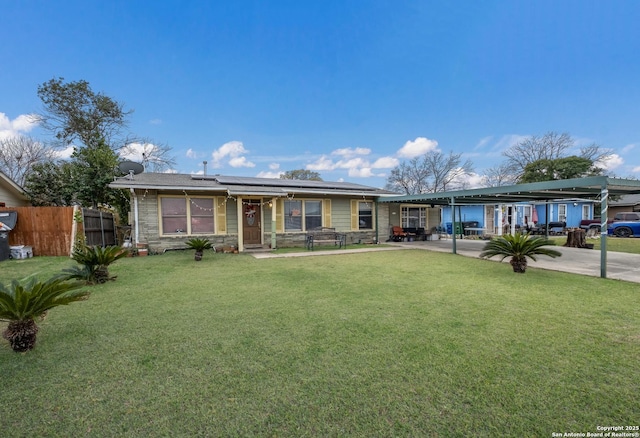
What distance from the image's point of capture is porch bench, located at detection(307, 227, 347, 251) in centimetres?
1123

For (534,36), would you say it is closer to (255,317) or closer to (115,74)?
(255,317)

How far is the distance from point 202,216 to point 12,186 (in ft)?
31.0

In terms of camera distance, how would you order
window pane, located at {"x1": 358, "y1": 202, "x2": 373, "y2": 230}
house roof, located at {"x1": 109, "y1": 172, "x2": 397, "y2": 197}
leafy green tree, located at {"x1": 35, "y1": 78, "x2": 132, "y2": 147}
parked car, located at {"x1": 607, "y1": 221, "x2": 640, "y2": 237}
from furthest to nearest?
leafy green tree, located at {"x1": 35, "y1": 78, "x2": 132, "y2": 147}
parked car, located at {"x1": 607, "y1": 221, "x2": 640, "y2": 237}
window pane, located at {"x1": 358, "y1": 202, "x2": 373, "y2": 230}
house roof, located at {"x1": 109, "y1": 172, "x2": 397, "y2": 197}

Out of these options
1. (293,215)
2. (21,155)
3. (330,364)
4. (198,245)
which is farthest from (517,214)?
(21,155)

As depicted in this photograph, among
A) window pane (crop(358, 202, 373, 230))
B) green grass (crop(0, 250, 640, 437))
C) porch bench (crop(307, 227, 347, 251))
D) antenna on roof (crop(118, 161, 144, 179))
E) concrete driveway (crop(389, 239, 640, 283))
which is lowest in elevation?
concrete driveway (crop(389, 239, 640, 283))

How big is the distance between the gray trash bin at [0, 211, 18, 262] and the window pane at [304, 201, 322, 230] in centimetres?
981

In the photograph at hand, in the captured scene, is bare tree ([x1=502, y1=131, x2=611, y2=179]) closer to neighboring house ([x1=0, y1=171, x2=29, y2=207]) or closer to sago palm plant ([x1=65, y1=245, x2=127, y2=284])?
sago palm plant ([x1=65, y1=245, x2=127, y2=284])

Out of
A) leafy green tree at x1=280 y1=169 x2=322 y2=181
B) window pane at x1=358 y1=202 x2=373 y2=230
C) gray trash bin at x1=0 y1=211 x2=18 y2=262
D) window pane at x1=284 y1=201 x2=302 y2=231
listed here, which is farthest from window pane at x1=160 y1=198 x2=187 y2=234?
leafy green tree at x1=280 y1=169 x2=322 y2=181

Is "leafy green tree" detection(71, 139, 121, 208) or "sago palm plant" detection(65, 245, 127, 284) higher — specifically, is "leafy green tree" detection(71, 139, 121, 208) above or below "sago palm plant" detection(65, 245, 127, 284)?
above

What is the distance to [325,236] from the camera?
1208 centimetres

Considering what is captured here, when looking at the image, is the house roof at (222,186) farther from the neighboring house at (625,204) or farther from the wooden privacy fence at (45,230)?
the neighboring house at (625,204)

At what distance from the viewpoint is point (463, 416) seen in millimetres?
1859

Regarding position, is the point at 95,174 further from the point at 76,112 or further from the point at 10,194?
the point at 76,112

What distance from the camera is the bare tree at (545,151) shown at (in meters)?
27.6
